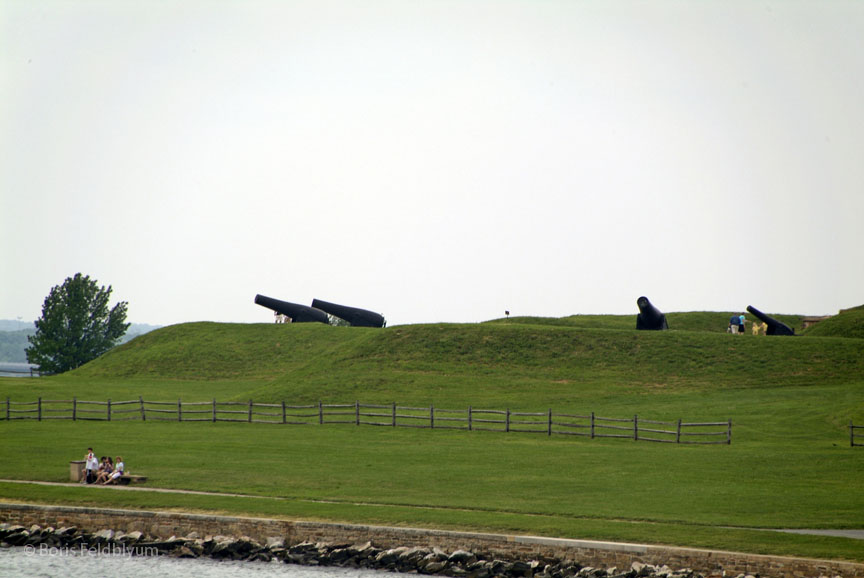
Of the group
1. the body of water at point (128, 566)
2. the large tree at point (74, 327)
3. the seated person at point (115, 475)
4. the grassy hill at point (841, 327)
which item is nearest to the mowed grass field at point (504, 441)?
the seated person at point (115, 475)

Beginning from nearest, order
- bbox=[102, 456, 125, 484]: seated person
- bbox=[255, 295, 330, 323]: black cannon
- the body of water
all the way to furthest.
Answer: the body of water
bbox=[102, 456, 125, 484]: seated person
bbox=[255, 295, 330, 323]: black cannon

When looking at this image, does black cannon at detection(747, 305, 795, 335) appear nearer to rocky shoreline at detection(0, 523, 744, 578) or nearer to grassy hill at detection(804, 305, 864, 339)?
grassy hill at detection(804, 305, 864, 339)

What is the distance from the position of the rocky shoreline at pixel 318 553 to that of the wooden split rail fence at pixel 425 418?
678 inches

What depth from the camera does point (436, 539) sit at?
23.8 meters

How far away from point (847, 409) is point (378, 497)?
27.3 m

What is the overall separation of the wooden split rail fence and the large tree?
53934mm

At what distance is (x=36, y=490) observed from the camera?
28.8 m

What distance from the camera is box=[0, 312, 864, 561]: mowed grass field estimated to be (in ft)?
85.7

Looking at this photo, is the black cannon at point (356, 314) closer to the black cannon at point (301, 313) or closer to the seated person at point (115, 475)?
the black cannon at point (301, 313)

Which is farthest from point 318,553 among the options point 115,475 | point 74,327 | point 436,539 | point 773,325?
point 74,327

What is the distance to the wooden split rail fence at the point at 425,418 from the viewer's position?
138 ft

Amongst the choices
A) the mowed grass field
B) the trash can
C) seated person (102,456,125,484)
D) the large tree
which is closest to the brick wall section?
the mowed grass field

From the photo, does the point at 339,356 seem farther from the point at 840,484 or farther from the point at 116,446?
the point at 840,484

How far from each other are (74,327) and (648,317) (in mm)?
63527
